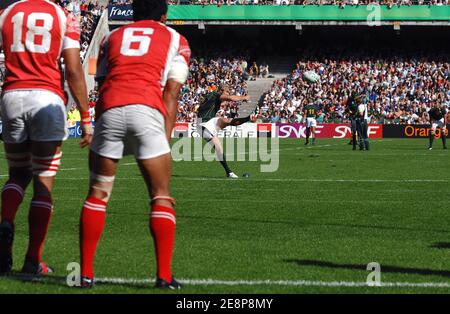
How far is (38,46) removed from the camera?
8.03m

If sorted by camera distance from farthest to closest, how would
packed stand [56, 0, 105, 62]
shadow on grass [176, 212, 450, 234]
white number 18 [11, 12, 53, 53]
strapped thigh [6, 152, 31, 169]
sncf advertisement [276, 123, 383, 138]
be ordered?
packed stand [56, 0, 105, 62]
sncf advertisement [276, 123, 383, 138]
shadow on grass [176, 212, 450, 234]
strapped thigh [6, 152, 31, 169]
white number 18 [11, 12, 53, 53]

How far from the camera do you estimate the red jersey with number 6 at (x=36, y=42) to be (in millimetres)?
8031

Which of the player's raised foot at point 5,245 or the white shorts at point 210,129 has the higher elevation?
the white shorts at point 210,129

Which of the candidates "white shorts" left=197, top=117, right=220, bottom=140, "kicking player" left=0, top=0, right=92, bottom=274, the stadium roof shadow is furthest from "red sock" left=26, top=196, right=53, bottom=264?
"white shorts" left=197, top=117, right=220, bottom=140

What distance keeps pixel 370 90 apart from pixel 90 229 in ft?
170

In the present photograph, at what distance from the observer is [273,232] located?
1143 cm

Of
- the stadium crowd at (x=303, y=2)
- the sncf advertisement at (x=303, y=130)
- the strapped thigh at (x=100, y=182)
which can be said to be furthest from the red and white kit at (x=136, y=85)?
the stadium crowd at (x=303, y=2)

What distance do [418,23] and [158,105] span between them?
57.6 m

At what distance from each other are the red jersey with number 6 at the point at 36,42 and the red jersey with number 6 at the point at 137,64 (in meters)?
0.69

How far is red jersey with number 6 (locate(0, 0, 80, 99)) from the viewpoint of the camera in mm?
8031

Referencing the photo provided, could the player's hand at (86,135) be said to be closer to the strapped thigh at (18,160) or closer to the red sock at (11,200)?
the strapped thigh at (18,160)

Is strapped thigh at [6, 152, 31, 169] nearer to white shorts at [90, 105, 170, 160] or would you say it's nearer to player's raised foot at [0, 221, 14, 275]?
player's raised foot at [0, 221, 14, 275]

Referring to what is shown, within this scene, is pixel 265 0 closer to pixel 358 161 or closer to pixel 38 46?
pixel 358 161
